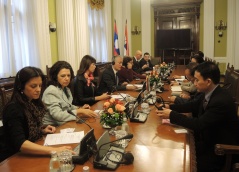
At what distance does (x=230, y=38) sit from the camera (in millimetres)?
9008

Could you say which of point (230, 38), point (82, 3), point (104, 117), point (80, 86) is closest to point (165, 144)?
point (104, 117)

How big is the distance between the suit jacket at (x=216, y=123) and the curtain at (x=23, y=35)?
3.64 metres

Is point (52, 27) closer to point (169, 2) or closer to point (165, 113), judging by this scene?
point (165, 113)

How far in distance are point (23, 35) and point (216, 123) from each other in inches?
171

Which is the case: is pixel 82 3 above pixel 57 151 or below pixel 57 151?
above

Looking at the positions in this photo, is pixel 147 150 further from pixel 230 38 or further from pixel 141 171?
pixel 230 38

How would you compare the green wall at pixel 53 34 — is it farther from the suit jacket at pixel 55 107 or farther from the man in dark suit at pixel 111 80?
the suit jacket at pixel 55 107

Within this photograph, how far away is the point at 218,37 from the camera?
9172 millimetres

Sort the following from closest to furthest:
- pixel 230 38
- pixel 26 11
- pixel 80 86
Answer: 1. pixel 80 86
2. pixel 26 11
3. pixel 230 38

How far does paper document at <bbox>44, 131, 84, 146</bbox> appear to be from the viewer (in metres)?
1.76

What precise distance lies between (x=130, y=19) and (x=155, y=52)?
5.42ft

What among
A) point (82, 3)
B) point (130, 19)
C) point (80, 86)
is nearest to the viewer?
point (80, 86)

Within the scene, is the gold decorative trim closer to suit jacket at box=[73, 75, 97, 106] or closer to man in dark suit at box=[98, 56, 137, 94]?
man in dark suit at box=[98, 56, 137, 94]

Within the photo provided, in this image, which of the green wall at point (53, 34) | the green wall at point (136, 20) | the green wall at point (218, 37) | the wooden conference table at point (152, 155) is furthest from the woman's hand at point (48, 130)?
the green wall at point (218, 37)
